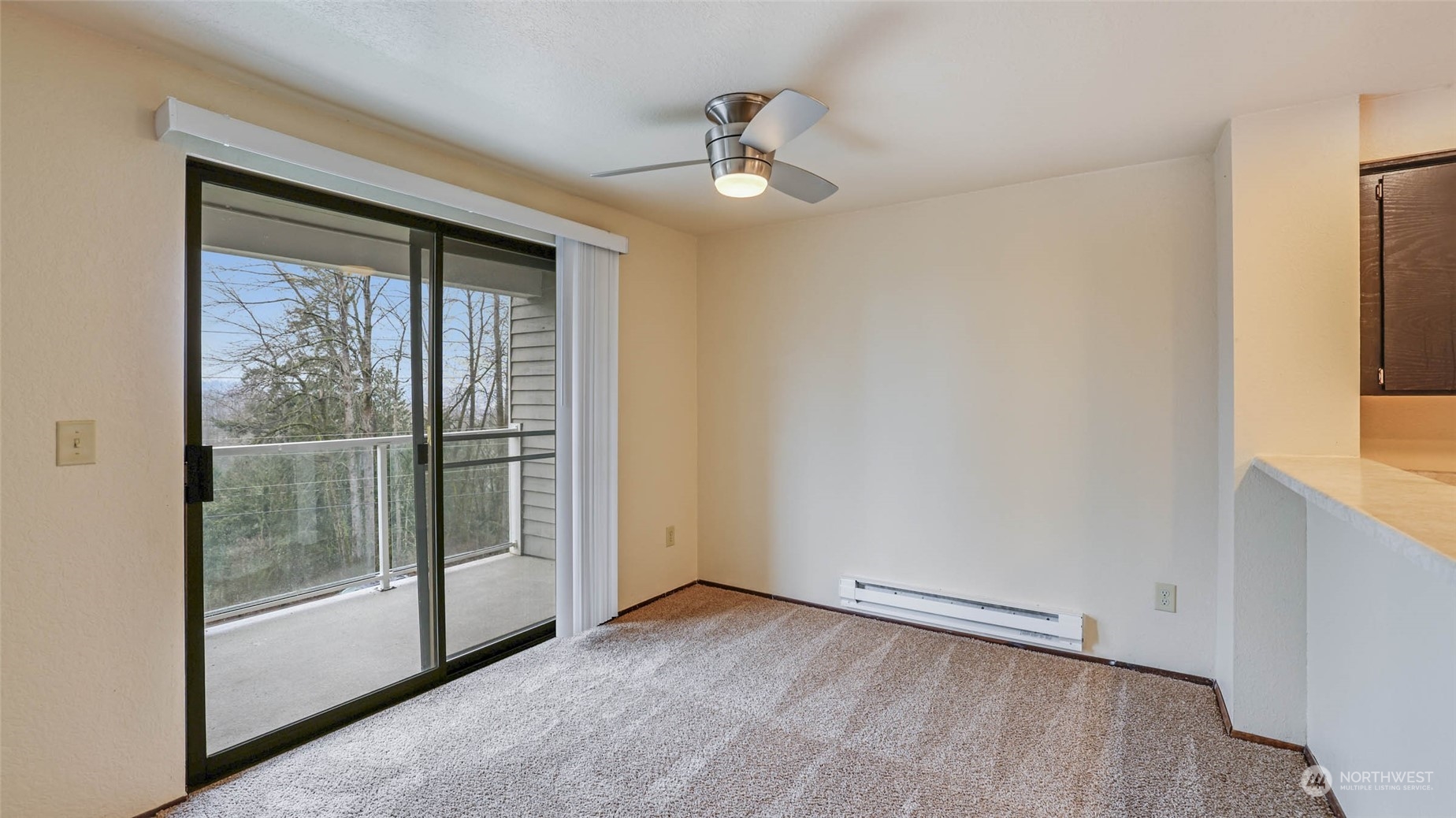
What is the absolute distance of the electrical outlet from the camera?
8.98 feet

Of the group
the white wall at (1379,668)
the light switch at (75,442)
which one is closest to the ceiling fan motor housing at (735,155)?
the white wall at (1379,668)

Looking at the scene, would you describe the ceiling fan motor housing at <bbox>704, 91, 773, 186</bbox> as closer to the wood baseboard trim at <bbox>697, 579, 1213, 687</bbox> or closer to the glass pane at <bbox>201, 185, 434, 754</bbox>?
the glass pane at <bbox>201, 185, 434, 754</bbox>

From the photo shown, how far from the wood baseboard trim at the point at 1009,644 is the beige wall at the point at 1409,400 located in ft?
3.73

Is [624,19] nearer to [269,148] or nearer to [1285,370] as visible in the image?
[269,148]

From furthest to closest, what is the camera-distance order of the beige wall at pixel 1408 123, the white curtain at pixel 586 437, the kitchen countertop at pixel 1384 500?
the white curtain at pixel 586 437 < the beige wall at pixel 1408 123 < the kitchen countertop at pixel 1384 500

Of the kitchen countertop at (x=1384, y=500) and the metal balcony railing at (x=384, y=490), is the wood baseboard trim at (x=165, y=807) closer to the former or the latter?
the metal balcony railing at (x=384, y=490)

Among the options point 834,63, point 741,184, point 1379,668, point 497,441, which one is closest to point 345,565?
point 497,441

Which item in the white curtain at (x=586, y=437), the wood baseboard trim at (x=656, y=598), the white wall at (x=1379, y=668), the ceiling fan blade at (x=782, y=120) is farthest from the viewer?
the wood baseboard trim at (x=656, y=598)

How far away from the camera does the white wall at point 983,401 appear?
2.73 m

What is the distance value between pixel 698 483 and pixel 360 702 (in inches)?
86.8

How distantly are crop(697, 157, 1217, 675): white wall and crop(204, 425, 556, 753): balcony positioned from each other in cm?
133

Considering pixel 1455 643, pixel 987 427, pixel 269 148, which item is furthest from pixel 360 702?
pixel 1455 643

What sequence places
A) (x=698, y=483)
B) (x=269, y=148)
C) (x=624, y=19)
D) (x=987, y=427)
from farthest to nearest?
(x=698, y=483)
(x=987, y=427)
(x=269, y=148)
(x=624, y=19)

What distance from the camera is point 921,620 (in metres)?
3.33
